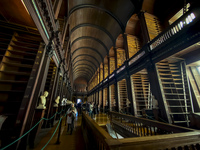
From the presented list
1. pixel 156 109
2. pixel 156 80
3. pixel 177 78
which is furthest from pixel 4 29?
pixel 177 78

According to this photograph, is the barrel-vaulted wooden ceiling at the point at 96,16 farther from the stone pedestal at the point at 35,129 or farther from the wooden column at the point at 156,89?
the wooden column at the point at 156,89

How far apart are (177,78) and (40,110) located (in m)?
7.34

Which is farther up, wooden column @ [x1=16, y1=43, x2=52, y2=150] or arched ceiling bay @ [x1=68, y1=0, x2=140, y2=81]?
arched ceiling bay @ [x1=68, y1=0, x2=140, y2=81]

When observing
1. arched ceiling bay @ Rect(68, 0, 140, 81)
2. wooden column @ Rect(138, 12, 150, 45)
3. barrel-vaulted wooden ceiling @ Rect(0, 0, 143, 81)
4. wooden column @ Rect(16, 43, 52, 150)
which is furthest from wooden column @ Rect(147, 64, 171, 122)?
wooden column @ Rect(16, 43, 52, 150)

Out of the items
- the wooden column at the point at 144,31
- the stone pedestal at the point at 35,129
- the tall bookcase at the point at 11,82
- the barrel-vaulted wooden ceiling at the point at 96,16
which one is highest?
the barrel-vaulted wooden ceiling at the point at 96,16

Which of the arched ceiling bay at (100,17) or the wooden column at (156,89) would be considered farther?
the arched ceiling bay at (100,17)

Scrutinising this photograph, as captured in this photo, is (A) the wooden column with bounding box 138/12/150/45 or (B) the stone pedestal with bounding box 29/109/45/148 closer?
(B) the stone pedestal with bounding box 29/109/45/148

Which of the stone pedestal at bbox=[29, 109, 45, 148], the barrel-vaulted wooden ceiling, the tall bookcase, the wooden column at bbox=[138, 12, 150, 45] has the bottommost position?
the stone pedestal at bbox=[29, 109, 45, 148]

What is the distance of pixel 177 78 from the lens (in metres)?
5.11

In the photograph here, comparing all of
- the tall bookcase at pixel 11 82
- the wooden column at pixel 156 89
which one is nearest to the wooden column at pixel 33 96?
the tall bookcase at pixel 11 82

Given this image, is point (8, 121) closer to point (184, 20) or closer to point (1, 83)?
point (1, 83)

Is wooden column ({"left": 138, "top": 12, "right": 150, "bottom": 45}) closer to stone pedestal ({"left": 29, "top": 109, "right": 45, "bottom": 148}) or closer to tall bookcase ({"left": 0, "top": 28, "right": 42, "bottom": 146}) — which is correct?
tall bookcase ({"left": 0, "top": 28, "right": 42, "bottom": 146})

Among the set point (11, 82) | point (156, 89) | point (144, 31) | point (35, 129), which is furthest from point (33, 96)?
point (144, 31)

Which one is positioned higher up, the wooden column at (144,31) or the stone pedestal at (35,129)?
the wooden column at (144,31)
